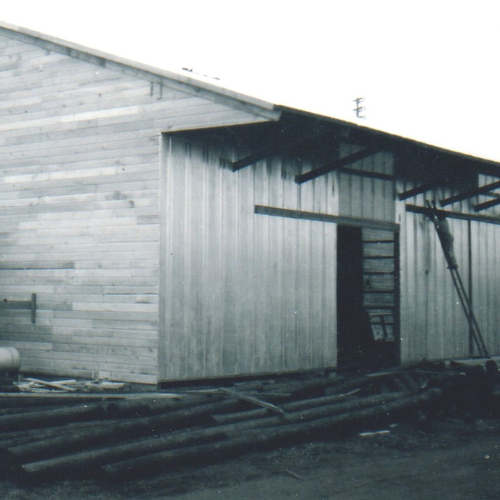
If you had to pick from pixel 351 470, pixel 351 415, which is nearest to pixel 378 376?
pixel 351 415

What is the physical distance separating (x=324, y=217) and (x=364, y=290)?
18.7 feet

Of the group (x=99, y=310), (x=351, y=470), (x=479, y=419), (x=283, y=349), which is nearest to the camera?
(x=351, y=470)

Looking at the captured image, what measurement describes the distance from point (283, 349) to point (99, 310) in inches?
116

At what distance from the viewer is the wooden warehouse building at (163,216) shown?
37.2 ft

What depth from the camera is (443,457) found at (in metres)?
8.01

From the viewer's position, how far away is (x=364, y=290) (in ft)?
61.8

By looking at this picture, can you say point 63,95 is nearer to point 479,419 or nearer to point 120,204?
point 120,204

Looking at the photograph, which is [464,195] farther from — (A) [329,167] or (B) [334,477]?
(B) [334,477]

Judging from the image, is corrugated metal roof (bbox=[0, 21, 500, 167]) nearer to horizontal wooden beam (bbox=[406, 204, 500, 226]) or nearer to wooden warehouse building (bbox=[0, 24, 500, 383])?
wooden warehouse building (bbox=[0, 24, 500, 383])

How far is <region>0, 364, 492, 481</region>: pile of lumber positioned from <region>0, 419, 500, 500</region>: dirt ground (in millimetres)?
148

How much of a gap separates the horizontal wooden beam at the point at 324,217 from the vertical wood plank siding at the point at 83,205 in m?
2.02

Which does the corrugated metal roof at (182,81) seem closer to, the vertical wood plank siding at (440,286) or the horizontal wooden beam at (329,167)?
the horizontal wooden beam at (329,167)

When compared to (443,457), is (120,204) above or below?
above

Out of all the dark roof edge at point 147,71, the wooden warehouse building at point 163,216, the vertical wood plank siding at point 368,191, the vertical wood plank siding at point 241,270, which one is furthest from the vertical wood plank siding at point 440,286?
the dark roof edge at point 147,71
